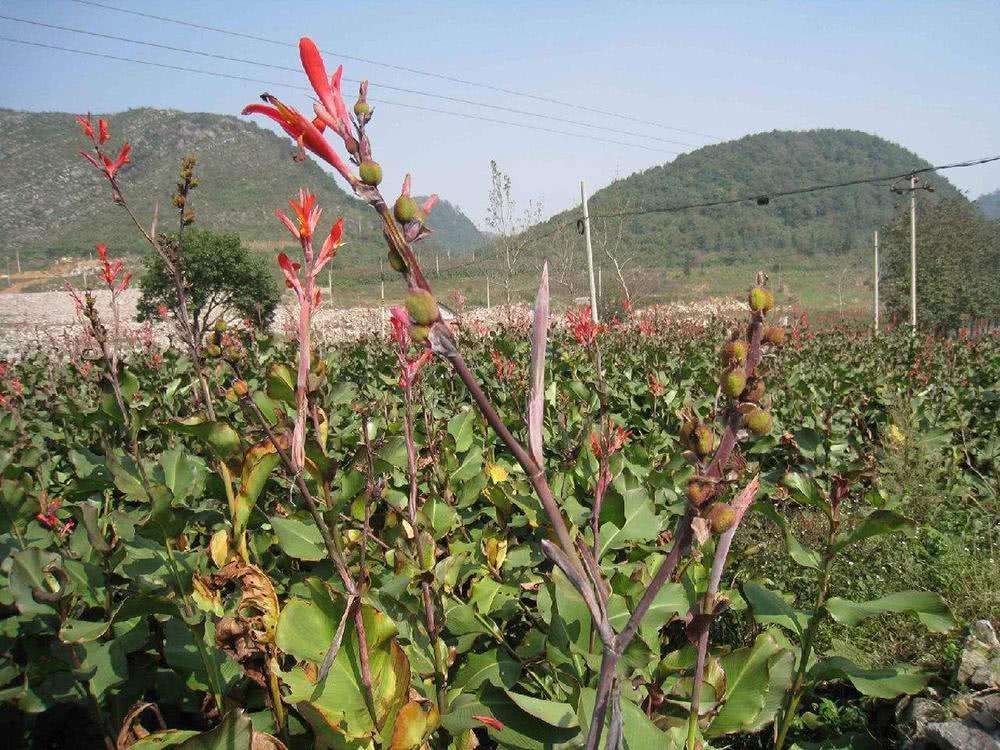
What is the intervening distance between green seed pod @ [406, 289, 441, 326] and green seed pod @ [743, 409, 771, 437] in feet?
1.14

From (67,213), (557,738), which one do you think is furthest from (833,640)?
(67,213)

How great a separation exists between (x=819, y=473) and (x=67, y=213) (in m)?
107

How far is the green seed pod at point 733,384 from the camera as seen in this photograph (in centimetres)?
65

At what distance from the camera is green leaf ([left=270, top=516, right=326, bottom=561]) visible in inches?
52.6

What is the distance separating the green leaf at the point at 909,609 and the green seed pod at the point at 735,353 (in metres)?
0.89

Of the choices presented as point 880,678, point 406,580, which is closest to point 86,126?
point 406,580

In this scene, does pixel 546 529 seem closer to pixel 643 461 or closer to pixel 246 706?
pixel 246 706

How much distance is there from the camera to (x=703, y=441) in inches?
27.1

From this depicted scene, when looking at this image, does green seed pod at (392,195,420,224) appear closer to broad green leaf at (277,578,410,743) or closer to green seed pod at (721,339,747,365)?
green seed pod at (721,339,747,365)

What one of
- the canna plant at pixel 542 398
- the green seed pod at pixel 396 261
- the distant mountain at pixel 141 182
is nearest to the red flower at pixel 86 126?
Result: the canna plant at pixel 542 398

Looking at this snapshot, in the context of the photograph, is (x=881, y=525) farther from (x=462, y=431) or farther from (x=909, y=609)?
(x=462, y=431)

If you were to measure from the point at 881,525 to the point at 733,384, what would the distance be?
30.5 inches

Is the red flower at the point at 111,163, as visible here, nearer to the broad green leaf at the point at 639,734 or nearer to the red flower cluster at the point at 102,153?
the red flower cluster at the point at 102,153

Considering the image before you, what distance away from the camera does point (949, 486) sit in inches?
170
